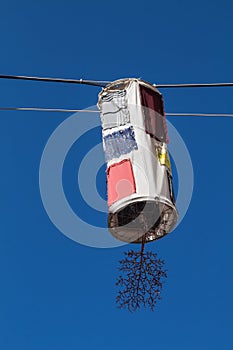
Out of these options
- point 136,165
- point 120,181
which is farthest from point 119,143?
point 120,181

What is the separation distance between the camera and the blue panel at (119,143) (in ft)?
19.7

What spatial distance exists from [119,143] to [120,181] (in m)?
0.44

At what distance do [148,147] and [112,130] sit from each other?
0.50 meters

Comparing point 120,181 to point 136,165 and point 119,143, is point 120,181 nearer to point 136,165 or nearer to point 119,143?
point 136,165

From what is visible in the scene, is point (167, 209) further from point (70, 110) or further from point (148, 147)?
point (70, 110)

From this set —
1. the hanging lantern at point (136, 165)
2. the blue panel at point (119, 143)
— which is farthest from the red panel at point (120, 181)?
the blue panel at point (119, 143)

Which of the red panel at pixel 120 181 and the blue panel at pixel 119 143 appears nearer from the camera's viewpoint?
the red panel at pixel 120 181

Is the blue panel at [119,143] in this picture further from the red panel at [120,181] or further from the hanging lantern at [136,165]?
the red panel at [120,181]

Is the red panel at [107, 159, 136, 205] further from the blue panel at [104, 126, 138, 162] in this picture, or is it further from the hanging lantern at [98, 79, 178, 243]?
the blue panel at [104, 126, 138, 162]

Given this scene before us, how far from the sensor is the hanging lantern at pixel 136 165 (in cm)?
579

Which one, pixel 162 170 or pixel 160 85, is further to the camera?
pixel 160 85

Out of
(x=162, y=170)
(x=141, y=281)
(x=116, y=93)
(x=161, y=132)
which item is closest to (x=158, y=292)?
(x=141, y=281)

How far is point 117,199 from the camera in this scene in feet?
19.0

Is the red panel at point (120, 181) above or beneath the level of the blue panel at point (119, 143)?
beneath
